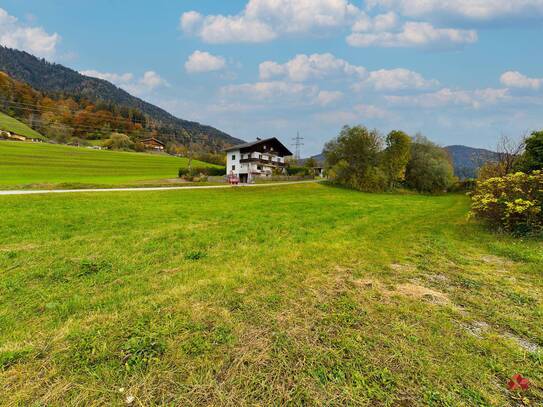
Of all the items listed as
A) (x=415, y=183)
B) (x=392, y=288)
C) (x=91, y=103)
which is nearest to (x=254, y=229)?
(x=392, y=288)

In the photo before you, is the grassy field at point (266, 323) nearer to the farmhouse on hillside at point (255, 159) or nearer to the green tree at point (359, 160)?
the green tree at point (359, 160)

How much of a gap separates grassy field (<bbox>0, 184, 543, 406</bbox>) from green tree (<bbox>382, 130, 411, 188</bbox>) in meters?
31.6

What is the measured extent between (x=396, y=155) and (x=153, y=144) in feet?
333

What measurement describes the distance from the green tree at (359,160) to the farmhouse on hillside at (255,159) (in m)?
14.2

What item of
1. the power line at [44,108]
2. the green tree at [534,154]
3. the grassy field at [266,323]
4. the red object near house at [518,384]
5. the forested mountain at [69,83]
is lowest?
the grassy field at [266,323]

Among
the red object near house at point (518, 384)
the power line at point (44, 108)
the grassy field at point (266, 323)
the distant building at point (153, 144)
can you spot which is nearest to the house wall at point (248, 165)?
the grassy field at point (266, 323)

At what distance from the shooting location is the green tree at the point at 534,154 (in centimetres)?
973

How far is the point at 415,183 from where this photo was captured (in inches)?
1564

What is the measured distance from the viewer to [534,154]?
396 inches

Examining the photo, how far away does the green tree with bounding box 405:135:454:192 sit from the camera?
1506 inches

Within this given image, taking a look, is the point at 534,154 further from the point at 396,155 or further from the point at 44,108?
the point at 44,108

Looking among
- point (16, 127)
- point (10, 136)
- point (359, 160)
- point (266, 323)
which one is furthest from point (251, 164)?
point (16, 127)

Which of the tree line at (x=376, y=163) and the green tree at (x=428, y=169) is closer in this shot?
the tree line at (x=376, y=163)

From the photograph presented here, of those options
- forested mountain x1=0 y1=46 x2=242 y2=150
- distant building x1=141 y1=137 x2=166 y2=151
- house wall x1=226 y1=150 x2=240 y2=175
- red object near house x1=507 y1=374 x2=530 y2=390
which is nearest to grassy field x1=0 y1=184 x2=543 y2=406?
red object near house x1=507 y1=374 x2=530 y2=390
